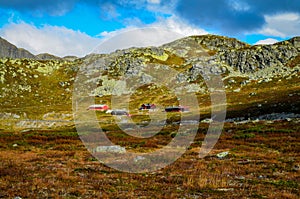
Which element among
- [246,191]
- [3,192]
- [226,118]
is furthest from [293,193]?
[226,118]

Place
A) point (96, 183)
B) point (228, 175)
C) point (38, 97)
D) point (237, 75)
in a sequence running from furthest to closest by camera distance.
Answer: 1. point (237, 75)
2. point (38, 97)
3. point (228, 175)
4. point (96, 183)

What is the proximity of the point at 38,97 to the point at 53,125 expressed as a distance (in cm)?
10002

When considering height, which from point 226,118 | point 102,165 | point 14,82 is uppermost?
point 14,82

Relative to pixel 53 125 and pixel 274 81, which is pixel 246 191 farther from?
pixel 274 81

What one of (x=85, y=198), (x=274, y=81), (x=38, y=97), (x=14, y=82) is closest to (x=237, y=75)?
(x=274, y=81)

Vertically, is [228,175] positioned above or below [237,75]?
below

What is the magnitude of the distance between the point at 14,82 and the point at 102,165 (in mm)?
191164

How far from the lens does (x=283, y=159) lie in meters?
23.9

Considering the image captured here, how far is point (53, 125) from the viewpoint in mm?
90750

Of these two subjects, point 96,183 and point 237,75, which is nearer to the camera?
point 96,183

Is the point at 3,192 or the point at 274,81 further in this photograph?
the point at 274,81

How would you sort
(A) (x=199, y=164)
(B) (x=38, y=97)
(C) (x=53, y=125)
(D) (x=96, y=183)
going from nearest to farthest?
(D) (x=96, y=183) → (A) (x=199, y=164) → (C) (x=53, y=125) → (B) (x=38, y=97)

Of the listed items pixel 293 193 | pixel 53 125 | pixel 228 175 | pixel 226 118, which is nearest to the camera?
pixel 293 193

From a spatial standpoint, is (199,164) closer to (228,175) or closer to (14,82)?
(228,175)
